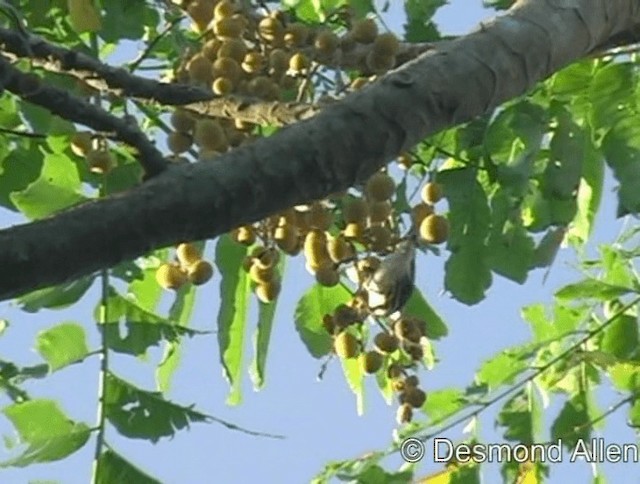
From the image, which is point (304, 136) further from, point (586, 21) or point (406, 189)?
point (406, 189)

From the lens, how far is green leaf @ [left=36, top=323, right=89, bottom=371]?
205 cm

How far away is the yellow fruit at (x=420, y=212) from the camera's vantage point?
1.79 metres

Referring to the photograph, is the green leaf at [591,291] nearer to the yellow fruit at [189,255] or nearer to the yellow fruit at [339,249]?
the yellow fruit at [339,249]

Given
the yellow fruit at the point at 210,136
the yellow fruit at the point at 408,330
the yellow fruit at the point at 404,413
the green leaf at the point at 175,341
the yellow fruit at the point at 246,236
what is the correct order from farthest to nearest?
the green leaf at the point at 175,341 → the yellow fruit at the point at 404,413 → the yellow fruit at the point at 408,330 → the yellow fruit at the point at 246,236 → the yellow fruit at the point at 210,136

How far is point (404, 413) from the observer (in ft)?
6.38

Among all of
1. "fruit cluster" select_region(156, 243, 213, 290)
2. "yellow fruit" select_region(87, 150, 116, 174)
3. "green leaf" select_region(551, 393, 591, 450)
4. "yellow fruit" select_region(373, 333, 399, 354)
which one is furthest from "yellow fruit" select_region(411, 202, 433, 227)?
"green leaf" select_region(551, 393, 591, 450)

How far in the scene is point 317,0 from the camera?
7.70 ft

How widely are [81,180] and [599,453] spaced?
0.94 meters

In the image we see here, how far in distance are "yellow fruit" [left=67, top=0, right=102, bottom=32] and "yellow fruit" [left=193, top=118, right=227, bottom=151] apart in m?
0.37

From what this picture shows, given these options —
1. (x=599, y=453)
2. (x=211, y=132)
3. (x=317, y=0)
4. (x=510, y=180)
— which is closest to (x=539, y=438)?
(x=599, y=453)

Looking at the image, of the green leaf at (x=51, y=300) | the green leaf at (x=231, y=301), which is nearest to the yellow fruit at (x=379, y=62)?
the green leaf at (x=231, y=301)

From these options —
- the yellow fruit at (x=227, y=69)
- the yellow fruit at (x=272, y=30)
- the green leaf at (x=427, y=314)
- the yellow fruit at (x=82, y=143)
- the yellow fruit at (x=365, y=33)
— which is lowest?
the yellow fruit at (x=82, y=143)

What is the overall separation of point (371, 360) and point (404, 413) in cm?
9

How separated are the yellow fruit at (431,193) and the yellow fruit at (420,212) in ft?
0.11
